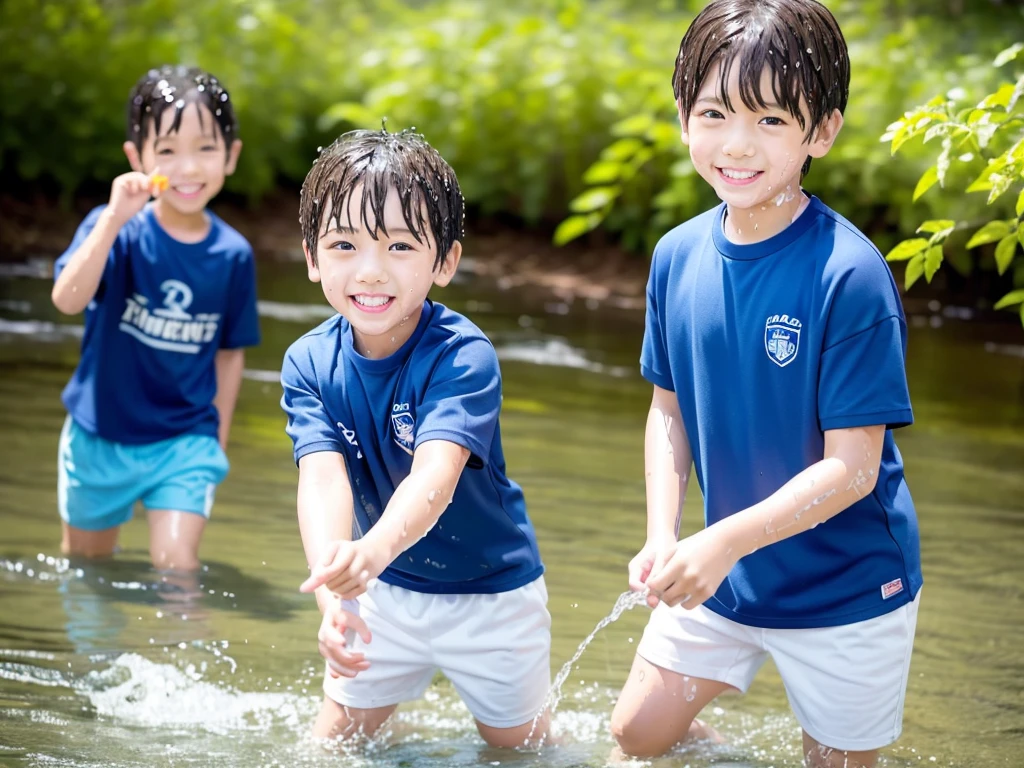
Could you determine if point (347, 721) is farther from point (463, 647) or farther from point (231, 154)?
point (231, 154)

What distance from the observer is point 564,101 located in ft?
33.8

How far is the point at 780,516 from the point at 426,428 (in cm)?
70

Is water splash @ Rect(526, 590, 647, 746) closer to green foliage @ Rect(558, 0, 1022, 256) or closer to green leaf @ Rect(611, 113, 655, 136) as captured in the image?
green foliage @ Rect(558, 0, 1022, 256)

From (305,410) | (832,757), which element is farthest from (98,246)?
(832,757)

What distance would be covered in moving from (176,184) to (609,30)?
6933mm

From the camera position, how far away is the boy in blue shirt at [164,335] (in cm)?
449

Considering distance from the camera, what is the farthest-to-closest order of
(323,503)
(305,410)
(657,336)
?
(657,336), (305,410), (323,503)

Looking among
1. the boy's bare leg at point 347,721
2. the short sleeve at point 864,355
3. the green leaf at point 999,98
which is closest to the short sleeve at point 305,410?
the boy's bare leg at point 347,721

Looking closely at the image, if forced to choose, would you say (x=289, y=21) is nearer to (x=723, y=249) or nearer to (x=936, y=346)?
(x=936, y=346)

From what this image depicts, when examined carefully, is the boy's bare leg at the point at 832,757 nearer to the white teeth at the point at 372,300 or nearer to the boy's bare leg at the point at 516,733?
the boy's bare leg at the point at 516,733

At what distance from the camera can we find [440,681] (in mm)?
4051

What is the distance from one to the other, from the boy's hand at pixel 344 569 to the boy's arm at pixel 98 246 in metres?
1.93

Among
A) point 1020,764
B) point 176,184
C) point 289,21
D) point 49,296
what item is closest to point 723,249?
point 1020,764

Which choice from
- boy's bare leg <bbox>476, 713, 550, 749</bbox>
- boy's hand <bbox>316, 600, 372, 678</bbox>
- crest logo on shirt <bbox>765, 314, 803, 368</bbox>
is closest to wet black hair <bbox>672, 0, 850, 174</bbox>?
crest logo on shirt <bbox>765, 314, 803, 368</bbox>
